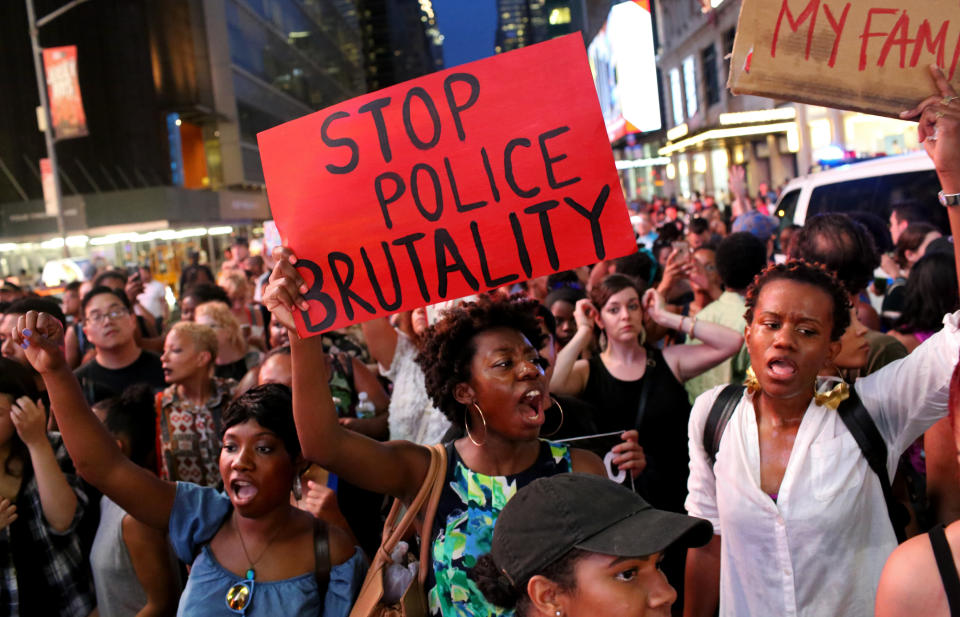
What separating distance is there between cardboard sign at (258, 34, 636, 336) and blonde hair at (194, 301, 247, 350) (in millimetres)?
3536

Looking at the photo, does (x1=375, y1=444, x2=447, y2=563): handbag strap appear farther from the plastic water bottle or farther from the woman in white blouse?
the plastic water bottle

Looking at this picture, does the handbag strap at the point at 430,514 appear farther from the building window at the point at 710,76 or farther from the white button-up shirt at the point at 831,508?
the building window at the point at 710,76

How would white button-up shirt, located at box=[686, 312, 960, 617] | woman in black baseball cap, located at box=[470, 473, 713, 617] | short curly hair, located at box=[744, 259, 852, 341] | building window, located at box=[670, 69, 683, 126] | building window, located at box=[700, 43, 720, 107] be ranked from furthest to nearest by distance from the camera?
1. building window, located at box=[670, 69, 683, 126]
2. building window, located at box=[700, 43, 720, 107]
3. short curly hair, located at box=[744, 259, 852, 341]
4. white button-up shirt, located at box=[686, 312, 960, 617]
5. woman in black baseball cap, located at box=[470, 473, 713, 617]

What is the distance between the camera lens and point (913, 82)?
2.52 metres

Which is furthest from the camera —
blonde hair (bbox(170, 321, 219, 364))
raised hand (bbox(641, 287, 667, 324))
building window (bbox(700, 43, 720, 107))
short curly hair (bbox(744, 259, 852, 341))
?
building window (bbox(700, 43, 720, 107))

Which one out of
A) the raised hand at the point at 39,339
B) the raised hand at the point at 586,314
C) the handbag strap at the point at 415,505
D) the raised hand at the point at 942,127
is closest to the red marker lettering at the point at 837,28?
the raised hand at the point at 942,127

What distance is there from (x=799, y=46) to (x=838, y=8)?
159mm

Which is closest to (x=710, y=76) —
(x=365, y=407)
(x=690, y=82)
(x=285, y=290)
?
(x=690, y=82)

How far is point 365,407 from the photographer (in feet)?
16.0

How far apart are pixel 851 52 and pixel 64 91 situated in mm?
25012

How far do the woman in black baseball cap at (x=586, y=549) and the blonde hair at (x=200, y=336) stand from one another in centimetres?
325

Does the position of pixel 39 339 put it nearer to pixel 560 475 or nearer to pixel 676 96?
pixel 560 475

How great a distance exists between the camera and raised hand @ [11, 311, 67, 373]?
9.60 ft

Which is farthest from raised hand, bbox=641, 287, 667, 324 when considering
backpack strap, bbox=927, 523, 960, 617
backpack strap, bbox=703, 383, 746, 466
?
backpack strap, bbox=927, 523, 960, 617
